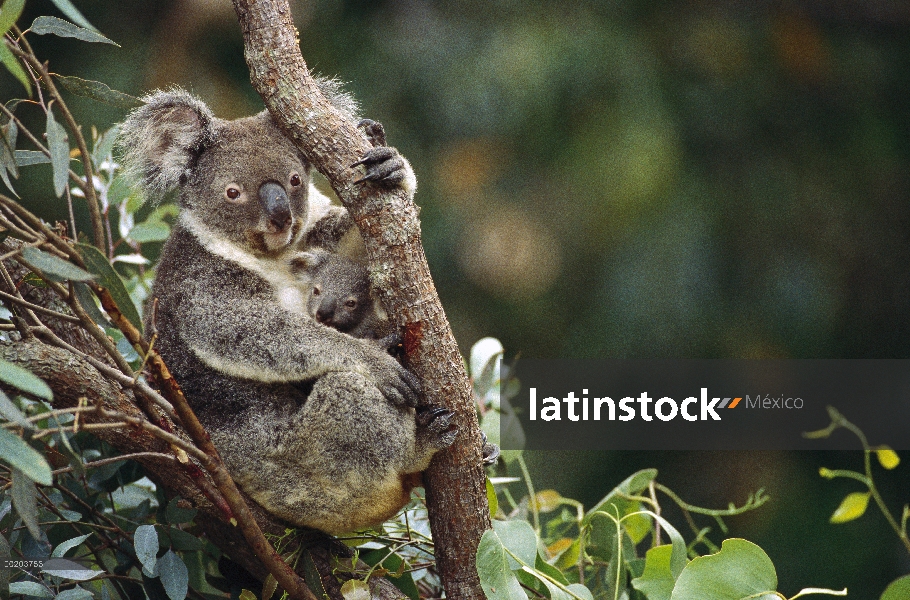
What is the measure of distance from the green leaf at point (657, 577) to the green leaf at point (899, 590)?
0.50m

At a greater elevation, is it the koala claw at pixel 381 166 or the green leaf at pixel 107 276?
the koala claw at pixel 381 166

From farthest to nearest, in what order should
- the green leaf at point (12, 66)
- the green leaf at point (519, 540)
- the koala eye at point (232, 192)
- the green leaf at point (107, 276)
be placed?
1. the koala eye at point (232, 192)
2. the green leaf at point (519, 540)
3. the green leaf at point (107, 276)
4. the green leaf at point (12, 66)

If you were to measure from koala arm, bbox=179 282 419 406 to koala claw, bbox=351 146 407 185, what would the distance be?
0.45m

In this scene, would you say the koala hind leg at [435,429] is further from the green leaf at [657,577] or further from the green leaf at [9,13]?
the green leaf at [9,13]

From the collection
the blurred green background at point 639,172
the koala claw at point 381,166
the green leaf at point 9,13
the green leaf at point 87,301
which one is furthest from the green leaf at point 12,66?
the blurred green background at point 639,172

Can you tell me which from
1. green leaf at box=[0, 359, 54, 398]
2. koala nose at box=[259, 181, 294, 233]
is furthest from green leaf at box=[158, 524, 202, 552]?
green leaf at box=[0, 359, 54, 398]

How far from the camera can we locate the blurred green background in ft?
19.4

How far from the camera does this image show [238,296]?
2430 mm

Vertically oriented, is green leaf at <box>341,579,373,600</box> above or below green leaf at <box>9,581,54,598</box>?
above

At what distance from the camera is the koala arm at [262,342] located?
2.30 m

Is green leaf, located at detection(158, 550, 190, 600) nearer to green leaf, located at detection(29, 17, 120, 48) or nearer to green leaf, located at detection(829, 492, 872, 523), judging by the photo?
green leaf, located at detection(29, 17, 120, 48)

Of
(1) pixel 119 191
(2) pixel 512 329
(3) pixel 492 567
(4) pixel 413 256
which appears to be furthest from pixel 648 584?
(2) pixel 512 329

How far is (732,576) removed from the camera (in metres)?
1.86

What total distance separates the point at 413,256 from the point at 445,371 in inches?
10.8
